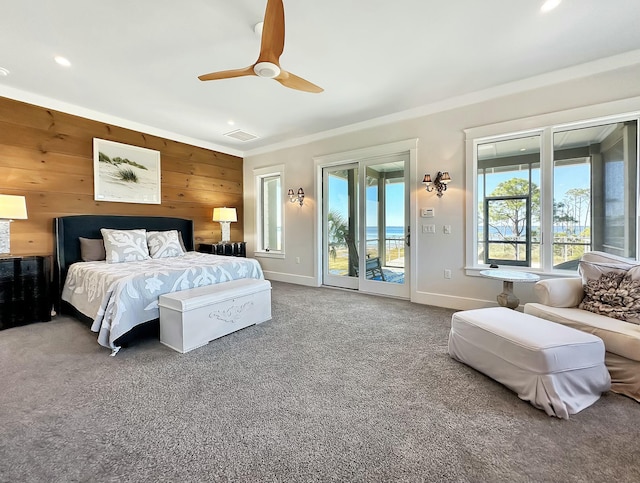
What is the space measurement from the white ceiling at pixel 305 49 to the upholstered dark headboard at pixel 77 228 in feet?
4.81

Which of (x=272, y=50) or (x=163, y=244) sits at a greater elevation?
(x=272, y=50)

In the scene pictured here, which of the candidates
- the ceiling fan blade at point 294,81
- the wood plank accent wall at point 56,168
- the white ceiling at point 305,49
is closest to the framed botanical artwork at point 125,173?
the wood plank accent wall at point 56,168

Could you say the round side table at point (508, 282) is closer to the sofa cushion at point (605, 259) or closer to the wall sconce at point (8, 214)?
the sofa cushion at point (605, 259)

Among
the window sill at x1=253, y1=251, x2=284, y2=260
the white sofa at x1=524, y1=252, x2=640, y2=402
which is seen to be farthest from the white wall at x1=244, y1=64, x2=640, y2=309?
the white sofa at x1=524, y1=252, x2=640, y2=402

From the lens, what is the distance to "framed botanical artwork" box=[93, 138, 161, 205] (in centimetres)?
408

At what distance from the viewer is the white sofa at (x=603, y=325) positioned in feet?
5.88

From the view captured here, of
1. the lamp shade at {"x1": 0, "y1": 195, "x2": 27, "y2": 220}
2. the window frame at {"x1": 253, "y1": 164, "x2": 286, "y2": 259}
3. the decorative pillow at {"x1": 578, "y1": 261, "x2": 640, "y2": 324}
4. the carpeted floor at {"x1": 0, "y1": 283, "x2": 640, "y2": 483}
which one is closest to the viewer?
the carpeted floor at {"x1": 0, "y1": 283, "x2": 640, "y2": 483}

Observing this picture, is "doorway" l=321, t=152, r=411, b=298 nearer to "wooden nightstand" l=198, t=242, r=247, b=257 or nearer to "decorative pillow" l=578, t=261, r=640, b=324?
"wooden nightstand" l=198, t=242, r=247, b=257

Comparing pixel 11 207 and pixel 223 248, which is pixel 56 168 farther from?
pixel 223 248

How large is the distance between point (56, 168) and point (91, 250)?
1.17 metres

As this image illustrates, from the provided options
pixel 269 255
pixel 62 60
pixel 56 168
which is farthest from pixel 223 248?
pixel 62 60

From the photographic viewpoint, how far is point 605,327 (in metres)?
1.94

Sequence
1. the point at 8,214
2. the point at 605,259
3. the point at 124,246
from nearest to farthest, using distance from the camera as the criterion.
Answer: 1. the point at 605,259
2. the point at 8,214
3. the point at 124,246

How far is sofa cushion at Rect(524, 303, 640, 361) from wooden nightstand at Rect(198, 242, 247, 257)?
182 inches
